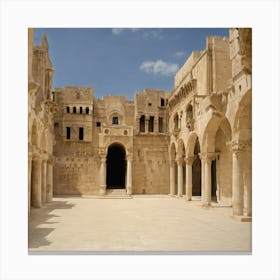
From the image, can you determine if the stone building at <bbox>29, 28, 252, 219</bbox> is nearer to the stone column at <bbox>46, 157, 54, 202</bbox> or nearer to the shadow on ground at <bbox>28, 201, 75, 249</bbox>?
the stone column at <bbox>46, 157, 54, 202</bbox>

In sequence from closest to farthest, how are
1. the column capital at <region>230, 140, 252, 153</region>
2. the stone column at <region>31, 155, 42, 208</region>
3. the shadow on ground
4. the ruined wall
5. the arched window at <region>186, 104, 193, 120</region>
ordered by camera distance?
the shadow on ground, the column capital at <region>230, 140, 252, 153</region>, the stone column at <region>31, 155, 42, 208</region>, the arched window at <region>186, 104, 193, 120</region>, the ruined wall

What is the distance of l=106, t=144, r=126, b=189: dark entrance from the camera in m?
35.8

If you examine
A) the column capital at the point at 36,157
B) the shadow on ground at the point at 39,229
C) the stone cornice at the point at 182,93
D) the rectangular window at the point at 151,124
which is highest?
the stone cornice at the point at 182,93

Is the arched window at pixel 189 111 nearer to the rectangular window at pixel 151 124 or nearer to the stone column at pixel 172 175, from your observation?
the stone column at pixel 172 175

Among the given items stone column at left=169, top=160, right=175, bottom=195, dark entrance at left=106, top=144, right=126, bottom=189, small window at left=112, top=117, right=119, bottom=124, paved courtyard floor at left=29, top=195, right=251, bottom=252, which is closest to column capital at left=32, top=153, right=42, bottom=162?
paved courtyard floor at left=29, top=195, right=251, bottom=252

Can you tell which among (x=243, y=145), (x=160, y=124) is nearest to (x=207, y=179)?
(x=243, y=145)

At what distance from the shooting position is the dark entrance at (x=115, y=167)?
35781mm

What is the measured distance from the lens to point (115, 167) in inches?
1428

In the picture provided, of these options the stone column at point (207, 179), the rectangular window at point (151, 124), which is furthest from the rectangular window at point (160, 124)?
the stone column at point (207, 179)

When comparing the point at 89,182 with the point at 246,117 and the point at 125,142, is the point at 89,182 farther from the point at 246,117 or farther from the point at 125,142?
the point at 246,117

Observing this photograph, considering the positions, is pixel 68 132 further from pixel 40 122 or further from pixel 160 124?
pixel 40 122
